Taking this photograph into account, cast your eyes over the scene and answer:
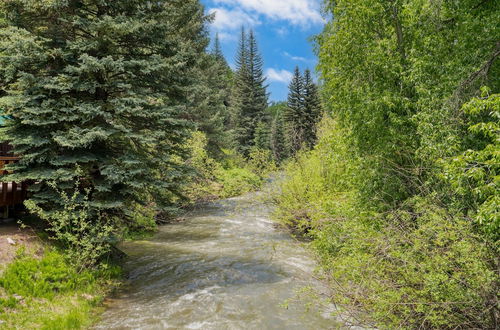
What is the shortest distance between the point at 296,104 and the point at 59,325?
40.6 m

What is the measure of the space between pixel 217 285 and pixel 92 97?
6055 millimetres

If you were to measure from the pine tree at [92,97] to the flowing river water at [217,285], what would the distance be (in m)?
2.21

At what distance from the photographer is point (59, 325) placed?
19.0ft

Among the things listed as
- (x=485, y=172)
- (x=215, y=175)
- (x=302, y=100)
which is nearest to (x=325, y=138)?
(x=485, y=172)

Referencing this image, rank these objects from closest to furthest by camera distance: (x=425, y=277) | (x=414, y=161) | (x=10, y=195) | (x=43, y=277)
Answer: (x=425, y=277) → (x=43, y=277) → (x=414, y=161) → (x=10, y=195)

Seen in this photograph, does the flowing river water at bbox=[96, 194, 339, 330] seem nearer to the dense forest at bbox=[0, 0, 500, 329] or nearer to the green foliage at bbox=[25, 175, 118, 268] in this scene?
the dense forest at bbox=[0, 0, 500, 329]

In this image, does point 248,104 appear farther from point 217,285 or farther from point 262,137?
point 217,285

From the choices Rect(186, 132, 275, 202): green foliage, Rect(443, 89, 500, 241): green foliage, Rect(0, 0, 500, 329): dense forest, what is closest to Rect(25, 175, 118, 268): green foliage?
Rect(0, 0, 500, 329): dense forest

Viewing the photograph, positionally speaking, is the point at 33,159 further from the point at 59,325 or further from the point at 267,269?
the point at 267,269

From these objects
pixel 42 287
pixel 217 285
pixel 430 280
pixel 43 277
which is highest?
pixel 430 280

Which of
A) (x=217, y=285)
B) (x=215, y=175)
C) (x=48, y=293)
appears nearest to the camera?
(x=48, y=293)

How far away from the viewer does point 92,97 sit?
8.55 metres

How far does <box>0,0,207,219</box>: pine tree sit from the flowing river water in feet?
7.27

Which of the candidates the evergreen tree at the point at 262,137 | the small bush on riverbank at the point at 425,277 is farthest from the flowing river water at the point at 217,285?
the evergreen tree at the point at 262,137
